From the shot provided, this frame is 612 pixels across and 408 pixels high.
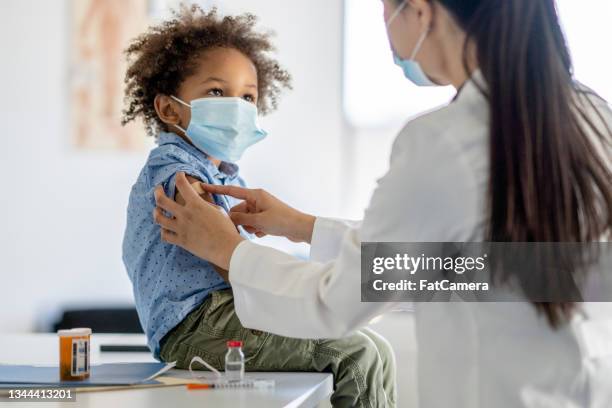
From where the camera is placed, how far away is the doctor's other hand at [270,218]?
1.59 m

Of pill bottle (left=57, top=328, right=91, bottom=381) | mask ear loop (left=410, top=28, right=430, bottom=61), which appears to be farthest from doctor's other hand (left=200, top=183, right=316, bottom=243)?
mask ear loop (left=410, top=28, right=430, bottom=61)

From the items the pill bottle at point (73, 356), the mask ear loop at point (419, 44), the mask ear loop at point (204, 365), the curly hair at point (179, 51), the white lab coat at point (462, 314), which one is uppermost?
the curly hair at point (179, 51)

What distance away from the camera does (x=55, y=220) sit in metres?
3.56

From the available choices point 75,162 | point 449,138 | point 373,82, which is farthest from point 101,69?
point 449,138

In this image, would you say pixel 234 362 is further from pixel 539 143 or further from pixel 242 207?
pixel 539 143

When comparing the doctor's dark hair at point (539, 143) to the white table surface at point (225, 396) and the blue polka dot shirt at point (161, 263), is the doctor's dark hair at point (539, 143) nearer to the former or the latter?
the white table surface at point (225, 396)

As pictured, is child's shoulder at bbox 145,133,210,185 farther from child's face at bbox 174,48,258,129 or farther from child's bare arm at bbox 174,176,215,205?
child's face at bbox 174,48,258,129

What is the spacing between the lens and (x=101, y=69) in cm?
363

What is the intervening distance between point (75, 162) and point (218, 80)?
6.47 ft

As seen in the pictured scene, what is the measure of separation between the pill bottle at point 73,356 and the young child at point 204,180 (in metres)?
0.15

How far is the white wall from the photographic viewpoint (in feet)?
11.2

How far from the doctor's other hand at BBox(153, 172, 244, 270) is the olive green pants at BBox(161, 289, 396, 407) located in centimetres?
18

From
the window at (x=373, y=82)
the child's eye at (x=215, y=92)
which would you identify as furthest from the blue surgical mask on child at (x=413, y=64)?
the window at (x=373, y=82)

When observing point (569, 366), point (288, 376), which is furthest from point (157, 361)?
point (569, 366)
